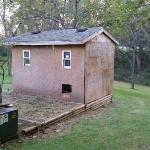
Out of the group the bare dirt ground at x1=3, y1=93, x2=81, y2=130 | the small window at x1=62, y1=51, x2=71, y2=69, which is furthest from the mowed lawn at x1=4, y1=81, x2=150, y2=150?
the small window at x1=62, y1=51, x2=71, y2=69

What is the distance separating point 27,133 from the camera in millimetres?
7270

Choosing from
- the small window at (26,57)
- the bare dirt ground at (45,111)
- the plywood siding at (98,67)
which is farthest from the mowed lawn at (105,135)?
the small window at (26,57)

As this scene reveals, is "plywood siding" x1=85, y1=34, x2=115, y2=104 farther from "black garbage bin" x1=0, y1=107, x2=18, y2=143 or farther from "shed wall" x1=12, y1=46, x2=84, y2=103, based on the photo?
"black garbage bin" x1=0, y1=107, x2=18, y2=143

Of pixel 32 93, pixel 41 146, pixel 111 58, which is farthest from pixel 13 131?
pixel 111 58

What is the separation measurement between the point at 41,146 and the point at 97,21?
1712cm

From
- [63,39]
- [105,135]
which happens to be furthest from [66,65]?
[105,135]

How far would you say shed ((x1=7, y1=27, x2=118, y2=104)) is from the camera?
11.0 metres

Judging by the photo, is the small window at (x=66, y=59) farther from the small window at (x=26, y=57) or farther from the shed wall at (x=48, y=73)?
the small window at (x=26, y=57)

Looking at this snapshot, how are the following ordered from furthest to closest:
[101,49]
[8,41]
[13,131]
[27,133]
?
[8,41] → [101,49] → [27,133] → [13,131]

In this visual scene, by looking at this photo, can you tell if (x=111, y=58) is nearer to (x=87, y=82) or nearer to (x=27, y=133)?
(x=87, y=82)

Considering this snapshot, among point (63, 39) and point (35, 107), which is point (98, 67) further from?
point (35, 107)

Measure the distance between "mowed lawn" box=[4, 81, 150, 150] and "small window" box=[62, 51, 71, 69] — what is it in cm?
298

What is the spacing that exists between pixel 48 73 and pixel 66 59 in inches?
54.7

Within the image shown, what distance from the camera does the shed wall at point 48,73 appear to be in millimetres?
11070
